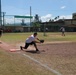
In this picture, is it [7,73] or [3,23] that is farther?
[3,23]

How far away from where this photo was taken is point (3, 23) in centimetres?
5909

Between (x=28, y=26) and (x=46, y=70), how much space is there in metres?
55.9

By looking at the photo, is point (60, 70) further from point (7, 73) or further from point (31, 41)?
point (31, 41)

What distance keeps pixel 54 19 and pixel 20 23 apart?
4270cm

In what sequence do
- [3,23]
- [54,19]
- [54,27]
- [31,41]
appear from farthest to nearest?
[54,19] < [54,27] < [3,23] < [31,41]

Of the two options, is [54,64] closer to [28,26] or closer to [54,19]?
[28,26]

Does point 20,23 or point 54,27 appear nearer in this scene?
point 20,23

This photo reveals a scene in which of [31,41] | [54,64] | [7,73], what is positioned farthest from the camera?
[31,41]

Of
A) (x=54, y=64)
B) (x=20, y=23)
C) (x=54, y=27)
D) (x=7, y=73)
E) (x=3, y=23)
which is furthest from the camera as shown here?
(x=54, y=27)

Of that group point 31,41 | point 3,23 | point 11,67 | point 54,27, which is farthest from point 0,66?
point 54,27

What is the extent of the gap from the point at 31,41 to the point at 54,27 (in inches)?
2174

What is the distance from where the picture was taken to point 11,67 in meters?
11.2

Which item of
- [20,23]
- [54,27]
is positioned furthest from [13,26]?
[54,27]

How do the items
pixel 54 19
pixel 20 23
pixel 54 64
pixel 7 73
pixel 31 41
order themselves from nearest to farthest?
1. pixel 7 73
2. pixel 54 64
3. pixel 31 41
4. pixel 20 23
5. pixel 54 19
